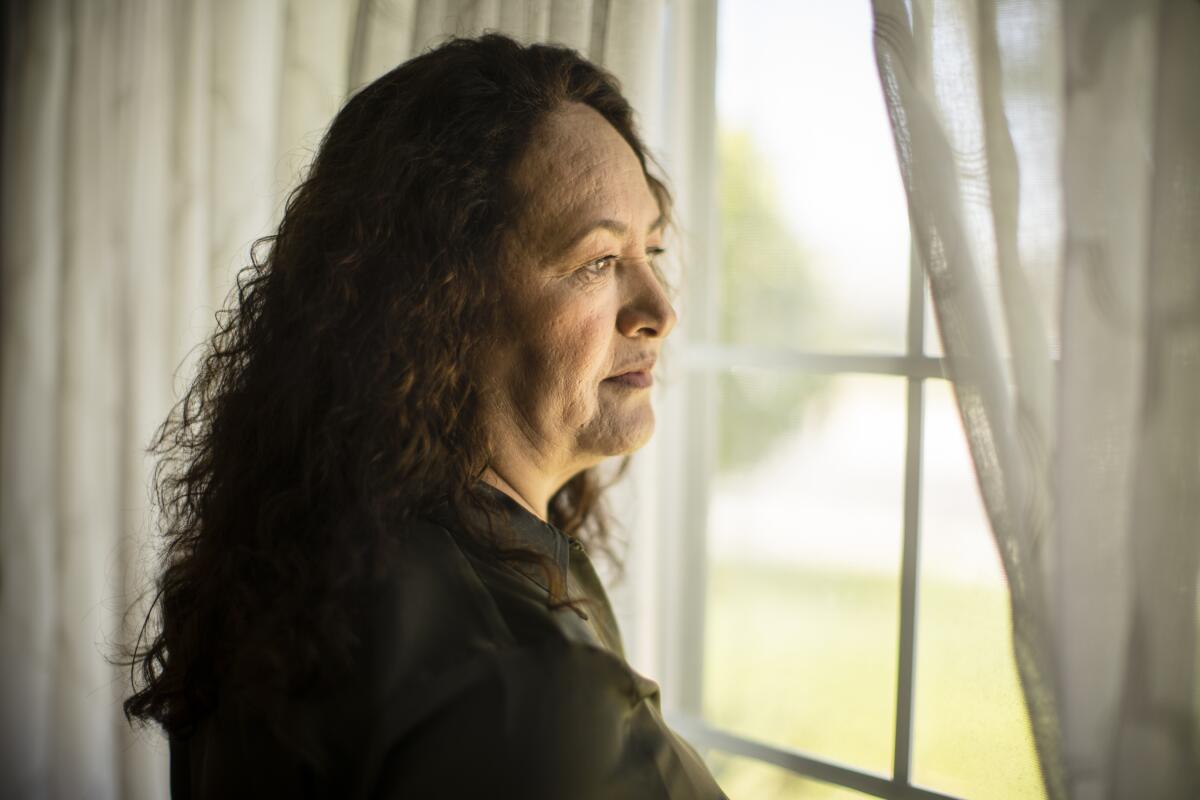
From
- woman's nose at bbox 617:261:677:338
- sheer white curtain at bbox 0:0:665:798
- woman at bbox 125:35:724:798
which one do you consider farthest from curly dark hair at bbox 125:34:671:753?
sheer white curtain at bbox 0:0:665:798

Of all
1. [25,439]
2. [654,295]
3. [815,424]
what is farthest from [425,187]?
[25,439]

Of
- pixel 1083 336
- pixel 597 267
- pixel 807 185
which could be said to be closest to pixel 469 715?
pixel 597 267

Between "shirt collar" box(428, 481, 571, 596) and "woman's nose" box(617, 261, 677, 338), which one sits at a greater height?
"woman's nose" box(617, 261, 677, 338)

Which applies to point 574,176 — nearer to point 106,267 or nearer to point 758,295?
point 758,295

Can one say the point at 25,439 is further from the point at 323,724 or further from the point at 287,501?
the point at 323,724

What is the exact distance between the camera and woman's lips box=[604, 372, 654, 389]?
957 millimetres

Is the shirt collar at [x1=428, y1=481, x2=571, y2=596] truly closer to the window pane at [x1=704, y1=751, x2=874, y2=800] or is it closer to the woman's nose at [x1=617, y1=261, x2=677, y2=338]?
the woman's nose at [x1=617, y1=261, x2=677, y2=338]

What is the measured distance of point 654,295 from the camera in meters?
0.95

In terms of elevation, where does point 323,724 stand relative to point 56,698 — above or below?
above

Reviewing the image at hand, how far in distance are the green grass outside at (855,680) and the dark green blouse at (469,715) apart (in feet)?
1.51

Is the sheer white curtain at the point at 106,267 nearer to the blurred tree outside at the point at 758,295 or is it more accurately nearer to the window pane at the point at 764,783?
the blurred tree outside at the point at 758,295

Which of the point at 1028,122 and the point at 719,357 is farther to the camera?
the point at 719,357

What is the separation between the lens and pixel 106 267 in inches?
71.2

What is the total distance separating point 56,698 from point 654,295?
1840mm
